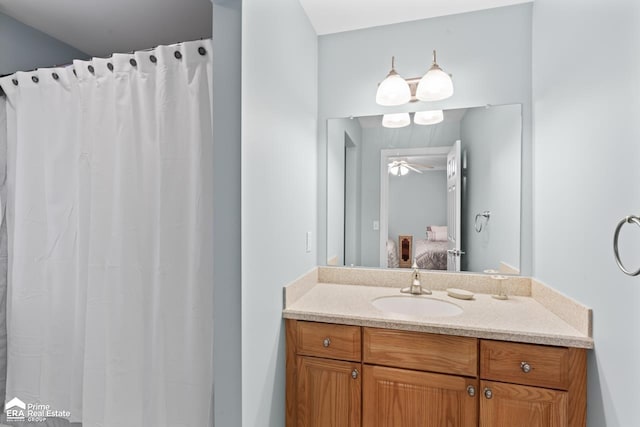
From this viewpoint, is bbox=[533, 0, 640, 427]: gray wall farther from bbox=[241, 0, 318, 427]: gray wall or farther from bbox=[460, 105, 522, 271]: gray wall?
bbox=[241, 0, 318, 427]: gray wall

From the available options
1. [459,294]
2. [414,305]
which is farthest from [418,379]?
[459,294]

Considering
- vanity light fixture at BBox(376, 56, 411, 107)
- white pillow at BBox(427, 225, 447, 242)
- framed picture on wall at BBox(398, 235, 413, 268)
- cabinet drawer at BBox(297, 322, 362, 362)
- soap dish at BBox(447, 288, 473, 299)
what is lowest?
cabinet drawer at BBox(297, 322, 362, 362)

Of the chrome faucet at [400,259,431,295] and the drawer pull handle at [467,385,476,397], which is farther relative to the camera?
the chrome faucet at [400,259,431,295]

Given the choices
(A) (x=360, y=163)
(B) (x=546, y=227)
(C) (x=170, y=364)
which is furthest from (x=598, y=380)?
(C) (x=170, y=364)

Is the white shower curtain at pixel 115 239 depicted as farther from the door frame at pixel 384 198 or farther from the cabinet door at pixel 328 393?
the door frame at pixel 384 198

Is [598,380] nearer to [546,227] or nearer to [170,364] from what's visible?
[546,227]

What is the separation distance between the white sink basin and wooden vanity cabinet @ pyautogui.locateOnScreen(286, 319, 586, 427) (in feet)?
1.04

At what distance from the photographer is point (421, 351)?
4.40ft

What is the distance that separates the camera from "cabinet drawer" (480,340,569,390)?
3.90 ft

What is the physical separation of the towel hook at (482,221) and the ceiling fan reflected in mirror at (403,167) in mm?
426

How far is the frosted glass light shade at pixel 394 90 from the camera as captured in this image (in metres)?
1.81

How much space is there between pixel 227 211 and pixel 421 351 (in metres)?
1.01

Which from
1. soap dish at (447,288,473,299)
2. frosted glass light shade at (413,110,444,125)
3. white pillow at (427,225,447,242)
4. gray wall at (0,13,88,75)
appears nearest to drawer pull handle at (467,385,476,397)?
soap dish at (447,288,473,299)

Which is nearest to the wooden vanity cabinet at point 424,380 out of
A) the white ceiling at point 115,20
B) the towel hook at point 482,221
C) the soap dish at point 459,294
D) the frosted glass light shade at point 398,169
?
the soap dish at point 459,294
